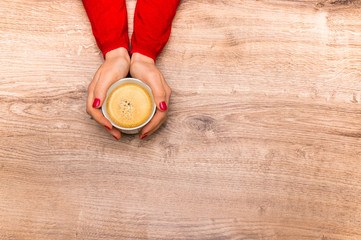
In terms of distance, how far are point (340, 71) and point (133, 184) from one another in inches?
27.5

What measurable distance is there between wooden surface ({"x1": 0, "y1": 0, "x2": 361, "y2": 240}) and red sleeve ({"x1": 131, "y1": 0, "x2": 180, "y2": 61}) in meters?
0.06

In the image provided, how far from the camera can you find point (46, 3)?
2.84 feet

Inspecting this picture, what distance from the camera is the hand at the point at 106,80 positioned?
704 millimetres

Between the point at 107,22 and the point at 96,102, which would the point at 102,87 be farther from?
the point at 107,22

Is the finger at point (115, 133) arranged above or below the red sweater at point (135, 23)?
below

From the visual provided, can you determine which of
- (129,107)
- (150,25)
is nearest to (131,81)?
(129,107)

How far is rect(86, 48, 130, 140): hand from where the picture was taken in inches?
27.7

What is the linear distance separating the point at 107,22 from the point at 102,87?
20 cm

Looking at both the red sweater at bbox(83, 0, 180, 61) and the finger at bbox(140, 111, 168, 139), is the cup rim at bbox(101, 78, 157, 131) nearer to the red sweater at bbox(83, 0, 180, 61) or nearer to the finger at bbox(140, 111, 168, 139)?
the finger at bbox(140, 111, 168, 139)

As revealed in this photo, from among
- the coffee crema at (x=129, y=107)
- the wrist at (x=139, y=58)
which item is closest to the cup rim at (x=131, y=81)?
the coffee crema at (x=129, y=107)

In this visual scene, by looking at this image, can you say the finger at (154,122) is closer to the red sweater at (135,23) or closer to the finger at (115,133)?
the finger at (115,133)

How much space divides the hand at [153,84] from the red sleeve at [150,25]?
0.03 metres

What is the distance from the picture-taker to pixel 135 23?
823 mm

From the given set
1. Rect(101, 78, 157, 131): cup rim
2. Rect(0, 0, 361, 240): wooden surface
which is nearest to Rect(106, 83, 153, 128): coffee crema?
Rect(101, 78, 157, 131): cup rim
